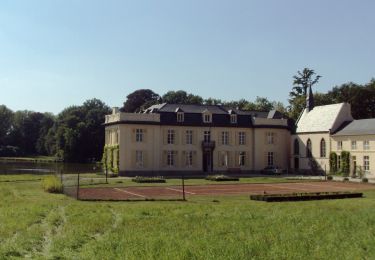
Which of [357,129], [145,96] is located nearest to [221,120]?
[357,129]

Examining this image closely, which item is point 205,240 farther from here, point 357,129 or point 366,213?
point 357,129

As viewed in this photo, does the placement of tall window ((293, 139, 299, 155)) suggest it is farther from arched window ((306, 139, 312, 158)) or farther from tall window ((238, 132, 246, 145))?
tall window ((238, 132, 246, 145))

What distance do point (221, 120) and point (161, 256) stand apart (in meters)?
53.2

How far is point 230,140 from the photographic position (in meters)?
64.6

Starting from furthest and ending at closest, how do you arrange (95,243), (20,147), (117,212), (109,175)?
(20,147), (109,175), (117,212), (95,243)

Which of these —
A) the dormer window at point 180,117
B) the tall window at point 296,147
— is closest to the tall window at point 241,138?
the tall window at point 296,147

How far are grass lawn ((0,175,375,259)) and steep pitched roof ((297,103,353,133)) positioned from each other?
41782 mm

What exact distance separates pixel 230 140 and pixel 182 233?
50.2m

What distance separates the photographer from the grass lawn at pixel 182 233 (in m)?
11.9

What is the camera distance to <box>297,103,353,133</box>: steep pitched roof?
6059 cm

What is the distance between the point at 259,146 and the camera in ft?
215

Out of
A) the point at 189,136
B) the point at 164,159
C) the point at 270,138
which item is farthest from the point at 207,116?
the point at 270,138

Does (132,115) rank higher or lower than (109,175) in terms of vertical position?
higher

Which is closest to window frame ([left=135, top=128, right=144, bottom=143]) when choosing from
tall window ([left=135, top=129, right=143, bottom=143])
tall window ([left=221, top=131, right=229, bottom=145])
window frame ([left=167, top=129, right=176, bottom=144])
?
tall window ([left=135, top=129, right=143, bottom=143])
